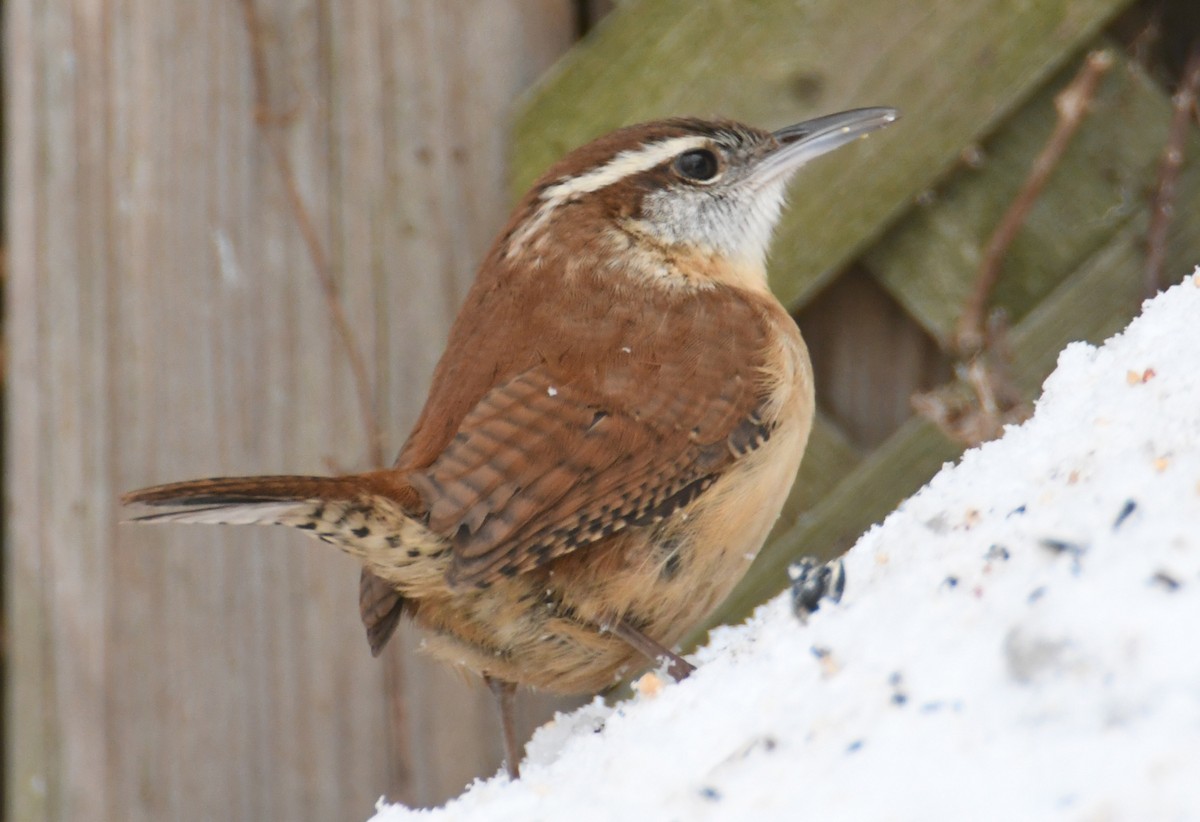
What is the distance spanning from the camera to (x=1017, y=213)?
2.49 m

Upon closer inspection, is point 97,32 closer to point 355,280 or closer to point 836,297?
point 355,280

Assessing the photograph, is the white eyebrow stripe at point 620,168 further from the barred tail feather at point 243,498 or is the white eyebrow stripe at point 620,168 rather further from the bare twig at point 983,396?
the barred tail feather at point 243,498

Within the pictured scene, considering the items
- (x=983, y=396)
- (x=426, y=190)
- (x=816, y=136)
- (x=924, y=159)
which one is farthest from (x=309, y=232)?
(x=983, y=396)

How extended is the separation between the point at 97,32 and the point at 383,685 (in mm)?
1561

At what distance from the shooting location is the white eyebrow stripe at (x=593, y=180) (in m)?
2.53

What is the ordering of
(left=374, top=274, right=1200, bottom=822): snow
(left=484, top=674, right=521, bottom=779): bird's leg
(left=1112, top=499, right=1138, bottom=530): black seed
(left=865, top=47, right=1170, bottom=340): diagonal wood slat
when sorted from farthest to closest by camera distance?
(left=865, top=47, right=1170, bottom=340): diagonal wood slat, (left=484, top=674, right=521, bottom=779): bird's leg, (left=1112, top=499, right=1138, bottom=530): black seed, (left=374, top=274, right=1200, bottom=822): snow

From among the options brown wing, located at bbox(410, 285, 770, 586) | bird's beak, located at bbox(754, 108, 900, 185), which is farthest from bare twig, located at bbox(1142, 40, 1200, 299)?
brown wing, located at bbox(410, 285, 770, 586)

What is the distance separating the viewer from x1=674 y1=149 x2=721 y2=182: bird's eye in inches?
106

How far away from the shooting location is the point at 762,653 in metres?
1.40

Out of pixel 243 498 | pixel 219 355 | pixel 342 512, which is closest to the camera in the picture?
pixel 243 498

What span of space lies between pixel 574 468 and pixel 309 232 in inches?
44.9

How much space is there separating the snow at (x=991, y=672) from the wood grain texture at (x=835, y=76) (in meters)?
0.93

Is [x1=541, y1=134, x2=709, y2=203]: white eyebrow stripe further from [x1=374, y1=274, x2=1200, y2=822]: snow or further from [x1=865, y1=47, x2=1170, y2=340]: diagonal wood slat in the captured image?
[x1=374, y1=274, x2=1200, y2=822]: snow

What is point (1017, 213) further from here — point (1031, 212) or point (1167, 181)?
point (1167, 181)
